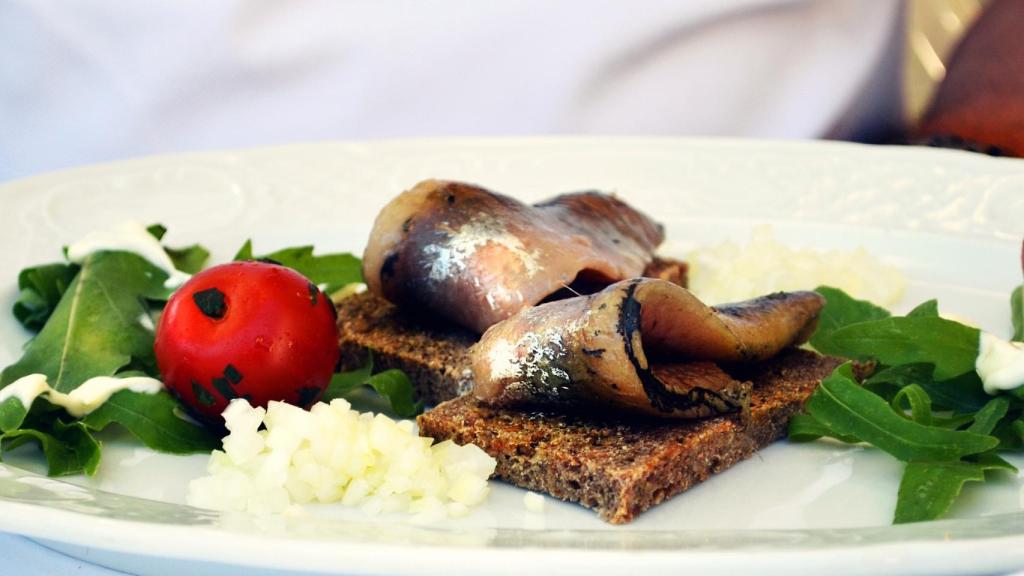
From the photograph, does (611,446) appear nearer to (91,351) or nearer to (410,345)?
(410,345)

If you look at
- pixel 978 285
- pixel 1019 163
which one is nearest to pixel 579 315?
pixel 978 285

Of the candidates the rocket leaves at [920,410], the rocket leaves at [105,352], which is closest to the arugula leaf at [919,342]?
the rocket leaves at [920,410]

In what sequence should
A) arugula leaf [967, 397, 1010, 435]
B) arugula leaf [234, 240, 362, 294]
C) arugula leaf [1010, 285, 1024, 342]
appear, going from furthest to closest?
arugula leaf [234, 240, 362, 294]
arugula leaf [1010, 285, 1024, 342]
arugula leaf [967, 397, 1010, 435]

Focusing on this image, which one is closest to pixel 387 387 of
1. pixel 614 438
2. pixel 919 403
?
pixel 614 438

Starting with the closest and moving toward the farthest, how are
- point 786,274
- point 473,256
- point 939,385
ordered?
point 939,385 < point 473,256 < point 786,274

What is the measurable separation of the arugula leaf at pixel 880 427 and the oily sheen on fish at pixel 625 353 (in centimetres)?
15

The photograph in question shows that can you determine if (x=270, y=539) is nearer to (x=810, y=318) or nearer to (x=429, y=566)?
(x=429, y=566)

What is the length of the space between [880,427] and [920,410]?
0.29 ft

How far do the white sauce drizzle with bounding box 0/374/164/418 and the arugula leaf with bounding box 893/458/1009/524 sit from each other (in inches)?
57.2

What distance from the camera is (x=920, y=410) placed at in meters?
2.04

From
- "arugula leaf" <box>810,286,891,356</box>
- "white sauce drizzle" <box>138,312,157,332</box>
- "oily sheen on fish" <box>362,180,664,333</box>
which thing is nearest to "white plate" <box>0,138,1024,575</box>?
"white sauce drizzle" <box>138,312,157,332</box>

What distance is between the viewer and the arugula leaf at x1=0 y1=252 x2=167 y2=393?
96.9 inches

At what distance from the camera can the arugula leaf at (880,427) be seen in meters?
1.95

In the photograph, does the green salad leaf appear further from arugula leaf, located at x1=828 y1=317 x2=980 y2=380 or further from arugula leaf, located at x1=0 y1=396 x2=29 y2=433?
arugula leaf, located at x1=0 y1=396 x2=29 y2=433
